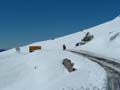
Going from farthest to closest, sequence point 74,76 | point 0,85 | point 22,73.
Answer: point 22,73
point 0,85
point 74,76

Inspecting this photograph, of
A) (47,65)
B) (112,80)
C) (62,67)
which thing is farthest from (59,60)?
(112,80)

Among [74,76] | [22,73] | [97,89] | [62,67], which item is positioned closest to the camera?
[97,89]

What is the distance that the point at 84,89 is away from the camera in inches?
813

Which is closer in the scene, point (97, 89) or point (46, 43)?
point (97, 89)

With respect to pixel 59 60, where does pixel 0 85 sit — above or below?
below

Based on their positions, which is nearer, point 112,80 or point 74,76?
point 112,80

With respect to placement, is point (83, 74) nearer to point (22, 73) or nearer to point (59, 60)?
point (59, 60)

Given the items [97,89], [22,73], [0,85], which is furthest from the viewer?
[22,73]

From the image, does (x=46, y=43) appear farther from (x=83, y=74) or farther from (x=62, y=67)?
(x=83, y=74)

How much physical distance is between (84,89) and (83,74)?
17.8ft

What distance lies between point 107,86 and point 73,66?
18981mm

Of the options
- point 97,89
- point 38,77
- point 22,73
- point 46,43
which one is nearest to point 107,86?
point 97,89

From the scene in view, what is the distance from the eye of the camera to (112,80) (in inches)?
874

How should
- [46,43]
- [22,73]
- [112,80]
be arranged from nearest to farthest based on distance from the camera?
1. [112,80]
2. [22,73]
3. [46,43]
